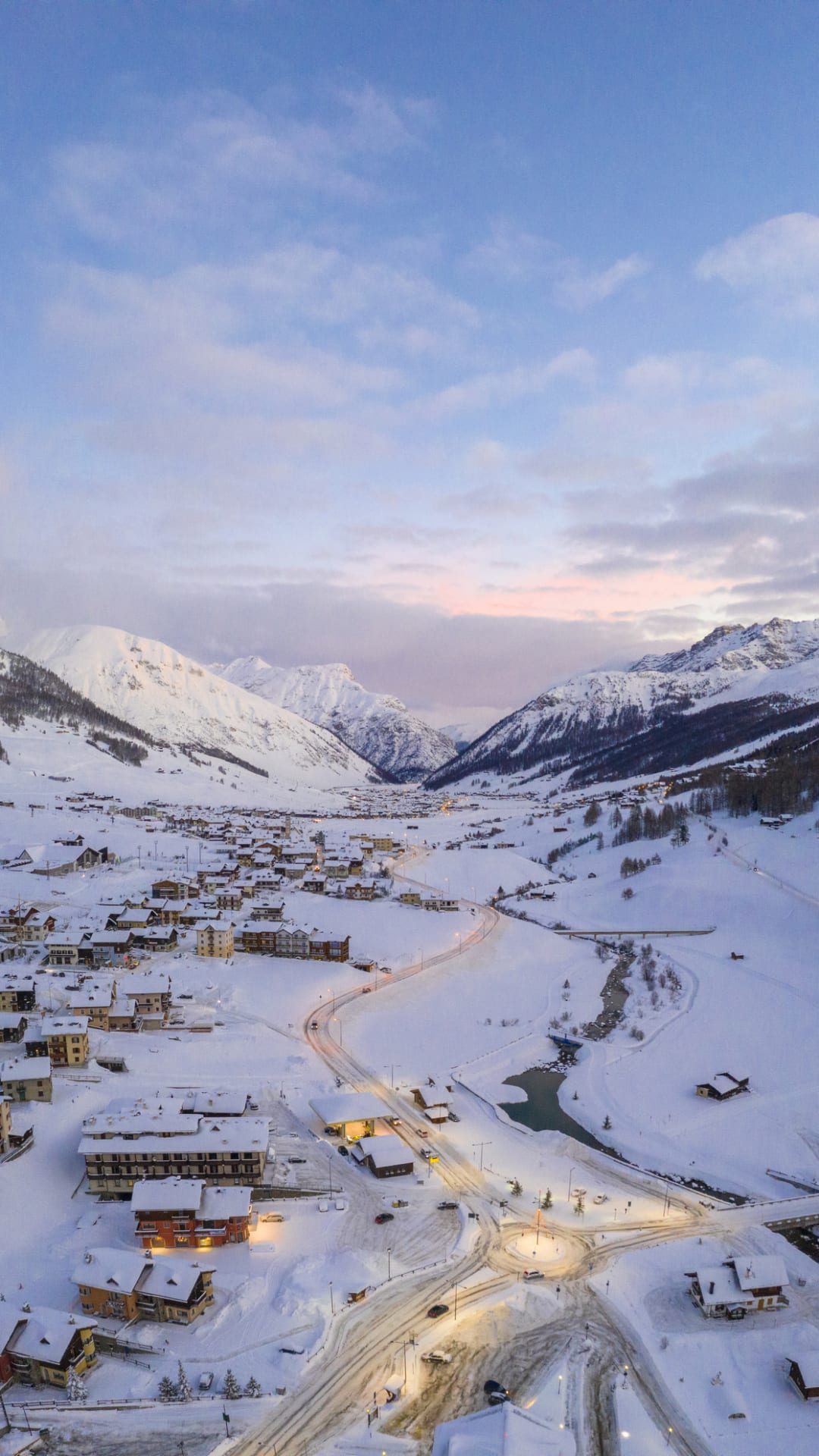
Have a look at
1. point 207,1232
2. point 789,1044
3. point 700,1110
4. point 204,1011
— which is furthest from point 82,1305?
point 789,1044

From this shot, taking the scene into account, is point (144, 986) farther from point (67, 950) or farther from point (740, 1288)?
point (740, 1288)

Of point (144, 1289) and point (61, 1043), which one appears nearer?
point (144, 1289)

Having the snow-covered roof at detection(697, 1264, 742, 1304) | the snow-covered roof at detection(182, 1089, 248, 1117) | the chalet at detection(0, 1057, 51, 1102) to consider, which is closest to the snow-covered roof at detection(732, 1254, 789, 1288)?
the snow-covered roof at detection(697, 1264, 742, 1304)

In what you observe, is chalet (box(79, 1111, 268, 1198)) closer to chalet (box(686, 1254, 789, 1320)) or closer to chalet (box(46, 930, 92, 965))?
chalet (box(686, 1254, 789, 1320))

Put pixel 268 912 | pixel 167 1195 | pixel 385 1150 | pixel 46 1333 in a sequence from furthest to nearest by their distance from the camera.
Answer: pixel 268 912 < pixel 385 1150 < pixel 167 1195 < pixel 46 1333

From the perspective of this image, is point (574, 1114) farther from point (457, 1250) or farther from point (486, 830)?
point (486, 830)

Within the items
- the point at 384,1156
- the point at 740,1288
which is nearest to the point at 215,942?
the point at 384,1156
